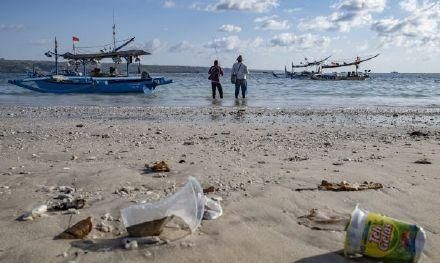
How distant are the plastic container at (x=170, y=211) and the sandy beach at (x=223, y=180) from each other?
0.46 ft

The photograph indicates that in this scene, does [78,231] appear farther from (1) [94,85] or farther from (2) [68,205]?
(1) [94,85]

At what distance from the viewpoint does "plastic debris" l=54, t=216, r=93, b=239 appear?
9.76 feet

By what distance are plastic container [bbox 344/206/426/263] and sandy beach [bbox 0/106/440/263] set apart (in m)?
0.12

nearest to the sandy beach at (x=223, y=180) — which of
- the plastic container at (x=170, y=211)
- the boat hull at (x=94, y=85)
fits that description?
the plastic container at (x=170, y=211)

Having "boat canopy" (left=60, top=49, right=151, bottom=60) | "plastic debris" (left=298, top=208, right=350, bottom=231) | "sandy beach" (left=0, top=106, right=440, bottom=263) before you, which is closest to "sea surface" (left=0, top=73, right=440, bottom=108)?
"boat canopy" (left=60, top=49, right=151, bottom=60)

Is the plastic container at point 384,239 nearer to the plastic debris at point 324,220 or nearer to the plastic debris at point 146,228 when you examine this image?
the plastic debris at point 324,220

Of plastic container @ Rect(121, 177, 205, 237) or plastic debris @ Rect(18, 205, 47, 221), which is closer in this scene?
plastic container @ Rect(121, 177, 205, 237)

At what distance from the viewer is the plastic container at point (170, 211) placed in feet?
9.72

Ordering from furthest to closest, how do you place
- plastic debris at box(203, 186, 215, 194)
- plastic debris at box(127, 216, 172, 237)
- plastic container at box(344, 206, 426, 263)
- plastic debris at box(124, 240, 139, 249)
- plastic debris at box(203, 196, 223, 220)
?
plastic debris at box(203, 186, 215, 194) < plastic debris at box(203, 196, 223, 220) < plastic debris at box(127, 216, 172, 237) < plastic debris at box(124, 240, 139, 249) < plastic container at box(344, 206, 426, 263)

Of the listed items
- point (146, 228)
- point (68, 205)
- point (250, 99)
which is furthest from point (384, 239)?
point (250, 99)

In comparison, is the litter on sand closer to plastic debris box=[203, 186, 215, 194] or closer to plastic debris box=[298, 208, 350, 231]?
plastic debris box=[298, 208, 350, 231]

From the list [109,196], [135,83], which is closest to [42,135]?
[109,196]

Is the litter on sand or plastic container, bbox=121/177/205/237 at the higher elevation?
plastic container, bbox=121/177/205/237

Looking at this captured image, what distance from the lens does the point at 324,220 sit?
3365mm
